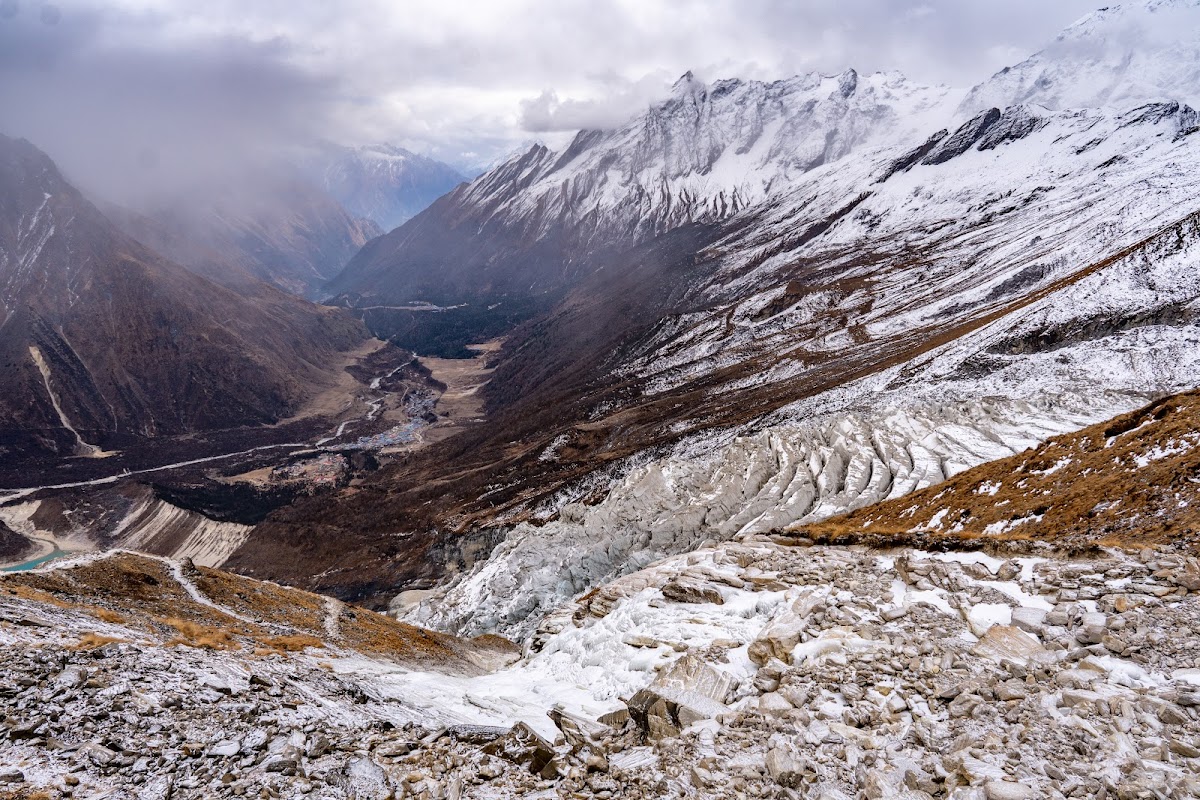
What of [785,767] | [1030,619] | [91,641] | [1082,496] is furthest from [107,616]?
[1082,496]

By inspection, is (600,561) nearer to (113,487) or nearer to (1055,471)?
(1055,471)

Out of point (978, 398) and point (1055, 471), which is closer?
point (1055, 471)

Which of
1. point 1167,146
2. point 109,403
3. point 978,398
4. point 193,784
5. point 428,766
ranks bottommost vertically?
point 978,398

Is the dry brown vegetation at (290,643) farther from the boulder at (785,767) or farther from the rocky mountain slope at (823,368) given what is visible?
the rocky mountain slope at (823,368)

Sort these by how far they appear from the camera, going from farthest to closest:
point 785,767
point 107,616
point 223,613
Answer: point 223,613
point 107,616
point 785,767

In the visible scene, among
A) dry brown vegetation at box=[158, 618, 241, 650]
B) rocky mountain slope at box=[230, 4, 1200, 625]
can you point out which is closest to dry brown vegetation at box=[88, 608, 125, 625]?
dry brown vegetation at box=[158, 618, 241, 650]

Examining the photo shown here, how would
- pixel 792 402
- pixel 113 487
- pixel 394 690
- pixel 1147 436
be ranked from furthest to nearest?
pixel 113 487 → pixel 792 402 → pixel 1147 436 → pixel 394 690

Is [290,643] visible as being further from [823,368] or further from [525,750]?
[823,368]

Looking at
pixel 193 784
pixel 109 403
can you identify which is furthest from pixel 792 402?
pixel 109 403
